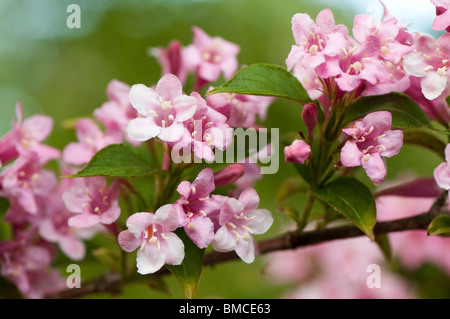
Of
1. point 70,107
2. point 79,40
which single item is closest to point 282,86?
point 70,107

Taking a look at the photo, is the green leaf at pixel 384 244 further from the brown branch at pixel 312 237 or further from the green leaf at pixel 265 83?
the green leaf at pixel 265 83

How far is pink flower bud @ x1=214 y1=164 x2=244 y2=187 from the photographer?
1196 millimetres

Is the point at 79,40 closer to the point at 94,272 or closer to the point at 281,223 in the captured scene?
the point at 94,272

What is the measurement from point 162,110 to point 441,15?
1.92 ft

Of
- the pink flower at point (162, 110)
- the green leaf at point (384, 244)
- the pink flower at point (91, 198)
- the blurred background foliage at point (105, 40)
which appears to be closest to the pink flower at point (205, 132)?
the pink flower at point (162, 110)

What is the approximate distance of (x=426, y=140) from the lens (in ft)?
4.23

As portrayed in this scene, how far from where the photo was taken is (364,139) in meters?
1.08

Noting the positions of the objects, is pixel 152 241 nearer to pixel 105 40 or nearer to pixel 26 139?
pixel 26 139

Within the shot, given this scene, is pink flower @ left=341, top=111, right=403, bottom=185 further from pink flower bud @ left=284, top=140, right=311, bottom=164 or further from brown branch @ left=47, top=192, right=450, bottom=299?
brown branch @ left=47, top=192, right=450, bottom=299

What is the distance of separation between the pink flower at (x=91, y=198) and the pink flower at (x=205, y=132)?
8.9 inches

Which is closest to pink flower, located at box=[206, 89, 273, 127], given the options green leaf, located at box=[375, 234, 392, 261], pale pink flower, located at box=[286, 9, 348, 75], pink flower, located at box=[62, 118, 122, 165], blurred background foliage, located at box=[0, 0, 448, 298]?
pale pink flower, located at box=[286, 9, 348, 75]

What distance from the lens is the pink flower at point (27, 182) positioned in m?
1.37

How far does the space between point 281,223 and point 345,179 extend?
1554mm

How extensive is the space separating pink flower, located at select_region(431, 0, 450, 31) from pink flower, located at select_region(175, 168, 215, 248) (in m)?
0.54
